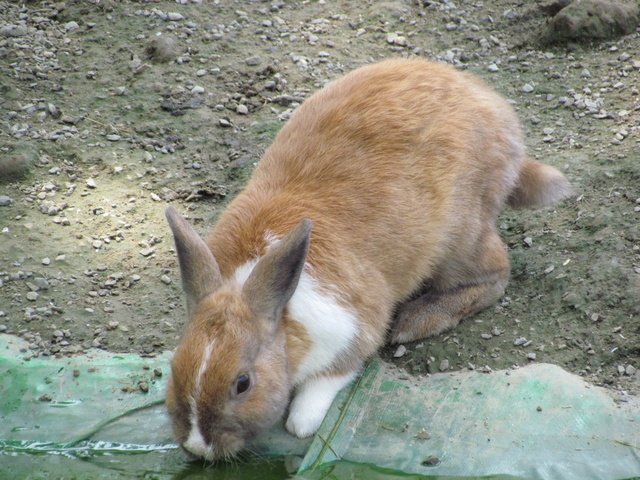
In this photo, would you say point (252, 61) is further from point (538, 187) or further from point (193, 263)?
point (193, 263)

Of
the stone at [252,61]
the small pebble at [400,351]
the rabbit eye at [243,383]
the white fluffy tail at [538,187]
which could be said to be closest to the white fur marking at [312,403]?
the small pebble at [400,351]

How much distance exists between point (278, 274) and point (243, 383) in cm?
54

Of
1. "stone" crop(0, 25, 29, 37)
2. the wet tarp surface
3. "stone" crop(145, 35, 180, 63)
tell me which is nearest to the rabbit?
the wet tarp surface

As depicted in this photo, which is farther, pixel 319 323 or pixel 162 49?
pixel 162 49

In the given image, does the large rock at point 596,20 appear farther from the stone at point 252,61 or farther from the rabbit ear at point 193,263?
the rabbit ear at point 193,263

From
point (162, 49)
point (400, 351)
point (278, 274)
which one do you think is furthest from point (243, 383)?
point (162, 49)

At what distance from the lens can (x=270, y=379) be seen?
3562 millimetres

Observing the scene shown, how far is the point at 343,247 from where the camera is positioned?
4055 millimetres

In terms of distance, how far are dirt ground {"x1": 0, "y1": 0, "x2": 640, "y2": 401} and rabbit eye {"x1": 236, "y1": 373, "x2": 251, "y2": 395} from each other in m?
1.20

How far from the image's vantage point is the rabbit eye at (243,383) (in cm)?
337

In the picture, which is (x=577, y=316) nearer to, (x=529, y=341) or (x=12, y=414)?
(x=529, y=341)

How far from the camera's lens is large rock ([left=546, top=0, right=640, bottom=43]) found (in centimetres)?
684

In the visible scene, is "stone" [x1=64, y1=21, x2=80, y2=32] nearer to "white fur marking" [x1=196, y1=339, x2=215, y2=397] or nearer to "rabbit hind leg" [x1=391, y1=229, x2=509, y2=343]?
"rabbit hind leg" [x1=391, y1=229, x2=509, y2=343]

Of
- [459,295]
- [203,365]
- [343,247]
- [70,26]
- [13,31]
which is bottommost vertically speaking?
[13,31]
